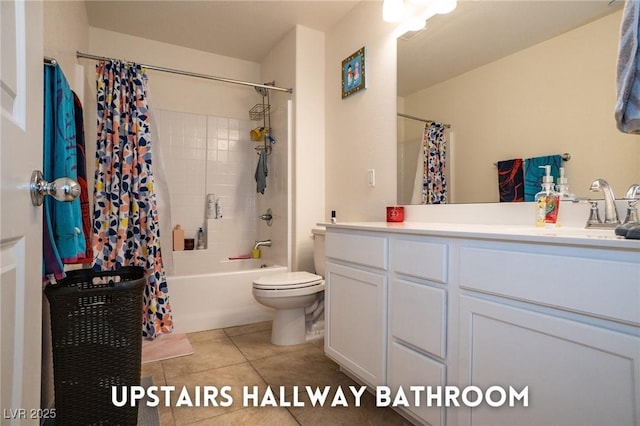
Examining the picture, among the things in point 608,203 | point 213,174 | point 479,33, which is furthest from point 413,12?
point 213,174

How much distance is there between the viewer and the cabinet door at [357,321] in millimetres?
1408

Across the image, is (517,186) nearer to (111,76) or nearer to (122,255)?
(122,255)

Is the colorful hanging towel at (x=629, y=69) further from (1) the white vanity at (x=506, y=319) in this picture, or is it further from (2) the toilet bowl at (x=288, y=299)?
(2) the toilet bowl at (x=288, y=299)

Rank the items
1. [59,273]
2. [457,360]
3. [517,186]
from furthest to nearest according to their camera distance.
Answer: [517,186]
[457,360]
[59,273]

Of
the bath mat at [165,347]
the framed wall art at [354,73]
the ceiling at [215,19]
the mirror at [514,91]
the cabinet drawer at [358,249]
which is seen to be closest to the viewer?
the mirror at [514,91]

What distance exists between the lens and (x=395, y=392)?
1.32 metres

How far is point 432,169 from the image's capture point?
6.12 ft

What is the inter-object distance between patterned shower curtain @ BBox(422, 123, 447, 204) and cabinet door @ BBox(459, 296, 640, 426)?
0.86 meters

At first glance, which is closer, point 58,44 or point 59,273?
point 59,273

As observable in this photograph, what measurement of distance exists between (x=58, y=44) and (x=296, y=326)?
80.3 inches

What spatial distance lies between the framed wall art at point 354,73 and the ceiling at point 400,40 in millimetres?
304

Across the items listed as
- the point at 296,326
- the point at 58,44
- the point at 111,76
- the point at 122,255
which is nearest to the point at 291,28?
the point at 111,76

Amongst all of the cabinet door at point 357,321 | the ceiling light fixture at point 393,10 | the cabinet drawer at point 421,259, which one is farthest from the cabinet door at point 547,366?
the ceiling light fixture at point 393,10

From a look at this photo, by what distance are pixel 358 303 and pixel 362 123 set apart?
133 centimetres
